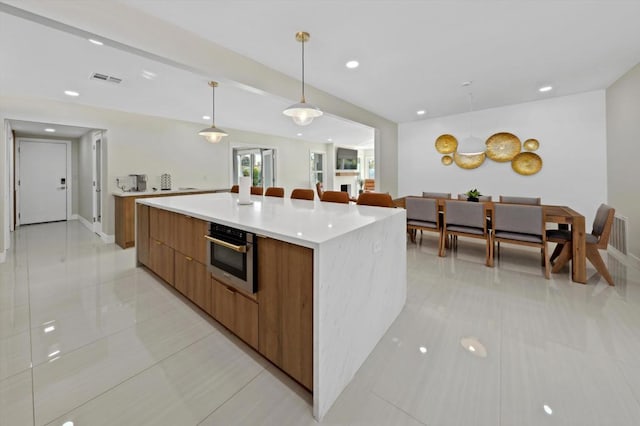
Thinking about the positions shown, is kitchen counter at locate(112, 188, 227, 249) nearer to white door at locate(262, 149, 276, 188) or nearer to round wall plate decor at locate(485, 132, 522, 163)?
white door at locate(262, 149, 276, 188)

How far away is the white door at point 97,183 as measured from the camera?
192 inches

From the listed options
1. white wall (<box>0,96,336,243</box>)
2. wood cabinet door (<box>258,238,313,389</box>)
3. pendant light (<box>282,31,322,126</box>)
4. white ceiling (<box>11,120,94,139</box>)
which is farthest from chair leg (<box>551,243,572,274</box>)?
white ceiling (<box>11,120,94,139</box>)

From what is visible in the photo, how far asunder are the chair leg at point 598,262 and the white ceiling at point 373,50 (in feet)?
6.87

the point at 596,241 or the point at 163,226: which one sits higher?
the point at 163,226

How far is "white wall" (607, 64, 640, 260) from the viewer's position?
10.4ft

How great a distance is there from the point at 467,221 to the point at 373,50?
2.34 meters

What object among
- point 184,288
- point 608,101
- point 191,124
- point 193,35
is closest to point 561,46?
point 608,101

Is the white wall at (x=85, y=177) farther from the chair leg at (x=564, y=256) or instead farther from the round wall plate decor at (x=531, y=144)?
the round wall plate decor at (x=531, y=144)

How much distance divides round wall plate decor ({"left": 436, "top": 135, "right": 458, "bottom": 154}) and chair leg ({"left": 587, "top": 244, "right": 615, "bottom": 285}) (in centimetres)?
327

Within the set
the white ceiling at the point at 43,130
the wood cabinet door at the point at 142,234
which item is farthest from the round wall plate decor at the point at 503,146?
the white ceiling at the point at 43,130

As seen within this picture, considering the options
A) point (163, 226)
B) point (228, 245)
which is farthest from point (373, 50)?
point (163, 226)

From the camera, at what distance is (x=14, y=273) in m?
2.99

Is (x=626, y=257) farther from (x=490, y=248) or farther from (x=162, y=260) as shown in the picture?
(x=162, y=260)

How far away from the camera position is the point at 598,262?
267 centimetres
